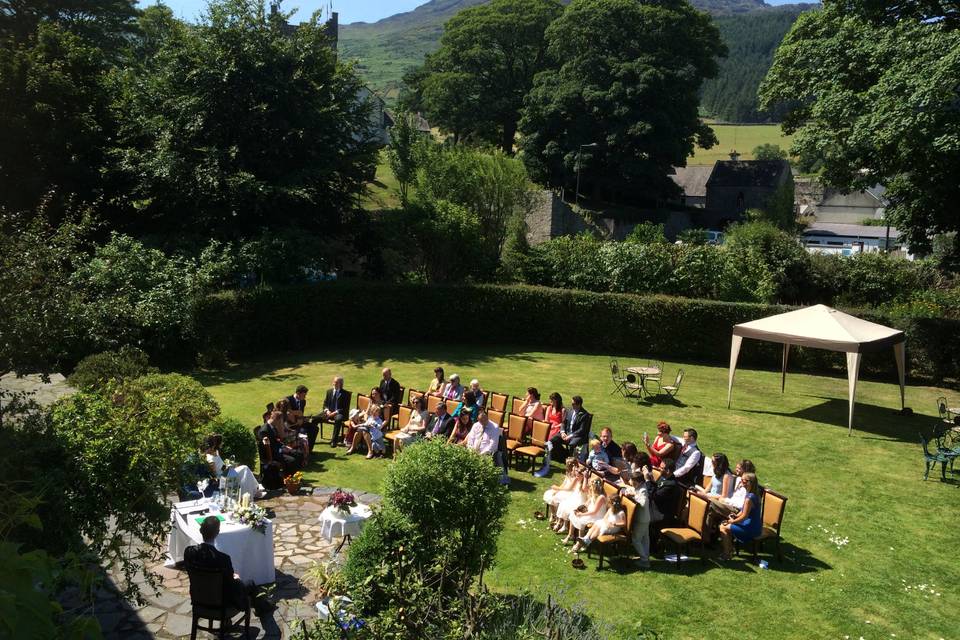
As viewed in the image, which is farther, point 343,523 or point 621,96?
point 621,96

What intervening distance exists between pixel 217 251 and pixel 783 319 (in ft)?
59.6

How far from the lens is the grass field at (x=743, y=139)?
430ft

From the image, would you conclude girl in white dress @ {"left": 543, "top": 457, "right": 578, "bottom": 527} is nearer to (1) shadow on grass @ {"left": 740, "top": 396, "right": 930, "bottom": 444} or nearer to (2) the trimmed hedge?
(1) shadow on grass @ {"left": 740, "top": 396, "right": 930, "bottom": 444}

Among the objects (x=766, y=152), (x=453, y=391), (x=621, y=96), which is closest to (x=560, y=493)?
(x=453, y=391)

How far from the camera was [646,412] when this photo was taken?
57.4 feet

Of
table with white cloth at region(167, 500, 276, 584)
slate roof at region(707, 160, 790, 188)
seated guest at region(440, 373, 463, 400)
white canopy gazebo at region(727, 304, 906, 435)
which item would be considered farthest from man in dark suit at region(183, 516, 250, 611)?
slate roof at region(707, 160, 790, 188)

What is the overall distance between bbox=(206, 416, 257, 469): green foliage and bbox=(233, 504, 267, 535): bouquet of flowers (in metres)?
3.00

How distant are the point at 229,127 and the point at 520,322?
12.7 metres

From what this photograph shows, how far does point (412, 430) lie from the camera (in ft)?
45.1

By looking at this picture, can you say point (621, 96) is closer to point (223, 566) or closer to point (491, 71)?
point (491, 71)

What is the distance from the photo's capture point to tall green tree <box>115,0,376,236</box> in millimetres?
25375

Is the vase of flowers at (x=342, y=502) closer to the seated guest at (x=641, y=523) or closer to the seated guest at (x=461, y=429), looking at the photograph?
the seated guest at (x=461, y=429)

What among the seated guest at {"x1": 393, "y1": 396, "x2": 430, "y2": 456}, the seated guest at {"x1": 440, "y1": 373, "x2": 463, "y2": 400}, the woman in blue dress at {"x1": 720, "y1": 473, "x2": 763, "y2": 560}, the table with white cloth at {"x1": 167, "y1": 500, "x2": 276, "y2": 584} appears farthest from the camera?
the seated guest at {"x1": 440, "y1": 373, "x2": 463, "y2": 400}

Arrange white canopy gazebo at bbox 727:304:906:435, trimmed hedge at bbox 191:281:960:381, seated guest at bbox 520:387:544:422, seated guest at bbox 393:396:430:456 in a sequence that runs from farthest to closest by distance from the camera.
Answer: trimmed hedge at bbox 191:281:960:381 → white canopy gazebo at bbox 727:304:906:435 → seated guest at bbox 520:387:544:422 → seated guest at bbox 393:396:430:456
